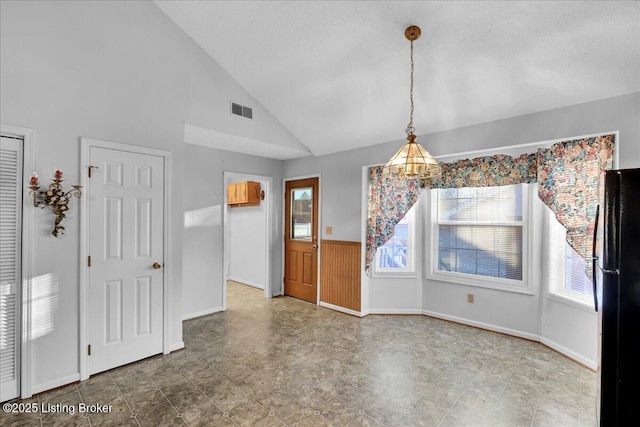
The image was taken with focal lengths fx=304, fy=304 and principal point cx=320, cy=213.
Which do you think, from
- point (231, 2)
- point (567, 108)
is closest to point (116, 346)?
point (231, 2)

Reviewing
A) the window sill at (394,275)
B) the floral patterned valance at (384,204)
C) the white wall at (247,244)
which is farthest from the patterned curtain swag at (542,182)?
the white wall at (247,244)

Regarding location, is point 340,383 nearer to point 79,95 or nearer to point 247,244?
point 79,95

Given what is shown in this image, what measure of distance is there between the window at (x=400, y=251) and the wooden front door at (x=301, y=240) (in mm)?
1052

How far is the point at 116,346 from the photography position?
2828mm

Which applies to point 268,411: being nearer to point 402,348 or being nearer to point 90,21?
point 402,348

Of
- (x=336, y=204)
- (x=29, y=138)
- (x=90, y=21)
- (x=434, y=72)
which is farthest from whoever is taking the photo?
(x=336, y=204)

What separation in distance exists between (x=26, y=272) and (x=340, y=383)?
105 inches

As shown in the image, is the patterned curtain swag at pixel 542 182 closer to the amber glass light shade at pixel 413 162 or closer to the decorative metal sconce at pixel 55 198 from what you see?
the amber glass light shade at pixel 413 162

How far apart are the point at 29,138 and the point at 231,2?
202 cm

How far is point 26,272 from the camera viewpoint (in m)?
2.38

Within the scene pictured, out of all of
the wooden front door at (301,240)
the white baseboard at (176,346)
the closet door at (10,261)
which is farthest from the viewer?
the wooden front door at (301,240)

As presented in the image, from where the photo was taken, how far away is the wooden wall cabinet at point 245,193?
5660 millimetres

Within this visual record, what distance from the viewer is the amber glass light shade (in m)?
2.16

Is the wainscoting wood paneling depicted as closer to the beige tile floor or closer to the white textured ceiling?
the beige tile floor
